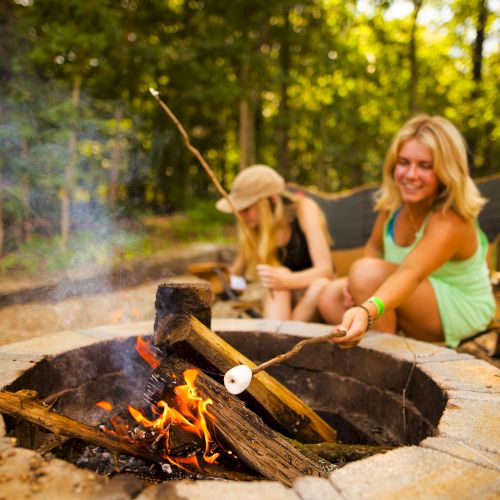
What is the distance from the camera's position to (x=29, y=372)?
6.52 feet

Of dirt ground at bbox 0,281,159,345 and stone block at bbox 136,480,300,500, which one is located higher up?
stone block at bbox 136,480,300,500

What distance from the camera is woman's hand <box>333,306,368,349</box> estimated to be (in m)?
2.01

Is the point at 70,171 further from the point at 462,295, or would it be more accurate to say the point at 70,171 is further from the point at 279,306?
the point at 462,295

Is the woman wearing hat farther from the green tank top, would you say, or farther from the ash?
the ash

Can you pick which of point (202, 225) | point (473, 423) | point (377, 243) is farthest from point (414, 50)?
point (473, 423)

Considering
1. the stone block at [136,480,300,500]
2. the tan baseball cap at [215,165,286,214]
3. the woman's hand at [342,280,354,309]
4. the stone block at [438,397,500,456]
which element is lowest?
the stone block at [438,397,500,456]

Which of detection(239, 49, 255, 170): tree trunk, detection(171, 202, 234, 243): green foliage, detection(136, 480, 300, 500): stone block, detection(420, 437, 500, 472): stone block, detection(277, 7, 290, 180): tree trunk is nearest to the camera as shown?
detection(136, 480, 300, 500): stone block

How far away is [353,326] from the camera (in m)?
2.04

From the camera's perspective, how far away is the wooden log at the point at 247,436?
1571mm

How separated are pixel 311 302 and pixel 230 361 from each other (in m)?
1.60

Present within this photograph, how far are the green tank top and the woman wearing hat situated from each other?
0.69m

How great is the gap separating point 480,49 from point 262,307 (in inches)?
475

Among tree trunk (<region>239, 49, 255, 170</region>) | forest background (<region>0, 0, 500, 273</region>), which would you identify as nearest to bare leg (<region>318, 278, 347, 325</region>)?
forest background (<region>0, 0, 500, 273</region>)

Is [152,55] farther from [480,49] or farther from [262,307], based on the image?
[480,49]
